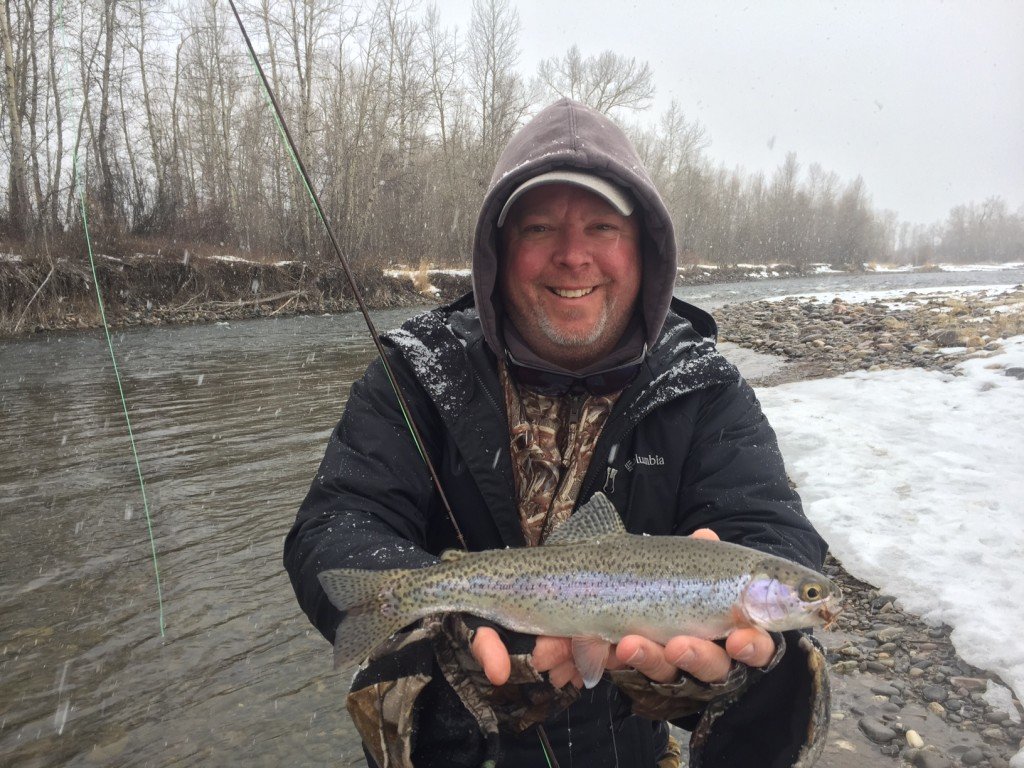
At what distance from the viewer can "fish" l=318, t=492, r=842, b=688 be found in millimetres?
1912

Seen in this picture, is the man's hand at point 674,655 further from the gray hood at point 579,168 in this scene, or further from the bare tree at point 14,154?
the bare tree at point 14,154

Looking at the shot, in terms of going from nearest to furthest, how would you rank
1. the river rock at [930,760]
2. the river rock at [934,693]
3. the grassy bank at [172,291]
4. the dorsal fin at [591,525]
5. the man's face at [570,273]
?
the dorsal fin at [591,525] < the man's face at [570,273] < the river rock at [930,760] < the river rock at [934,693] < the grassy bank at [172,291]

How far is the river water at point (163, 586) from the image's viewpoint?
3.71m

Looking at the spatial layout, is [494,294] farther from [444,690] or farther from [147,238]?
[147,238]

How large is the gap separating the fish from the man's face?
0.81m

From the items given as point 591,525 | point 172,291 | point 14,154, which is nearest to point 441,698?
point 591,525

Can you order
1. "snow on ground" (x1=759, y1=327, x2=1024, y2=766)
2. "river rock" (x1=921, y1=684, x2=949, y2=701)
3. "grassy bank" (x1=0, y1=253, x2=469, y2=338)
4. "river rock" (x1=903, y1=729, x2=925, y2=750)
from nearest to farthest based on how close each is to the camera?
"river rock" (x1=903, y1=729, x2=925, y2=750) → "river rock" (x1=921, y1=684, x2=949, y2=701) → "snow on ground" (x1=759, y1=327, x2=1024, y2=766) → "grassy bank" (x1=0, y1=253, x2=469, y2=338)

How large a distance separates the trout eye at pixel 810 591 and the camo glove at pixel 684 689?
0.47 feet

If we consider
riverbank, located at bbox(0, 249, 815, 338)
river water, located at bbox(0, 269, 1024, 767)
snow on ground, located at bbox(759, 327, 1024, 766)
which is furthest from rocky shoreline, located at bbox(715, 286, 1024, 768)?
riverbank, located at bbox(0, 249, 815, 338)

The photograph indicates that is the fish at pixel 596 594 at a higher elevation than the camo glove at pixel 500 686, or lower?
higher

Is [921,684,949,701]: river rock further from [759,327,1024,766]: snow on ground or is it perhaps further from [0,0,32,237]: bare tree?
[0,0,32,237]: bare tree

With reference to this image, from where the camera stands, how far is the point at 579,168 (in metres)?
2.41

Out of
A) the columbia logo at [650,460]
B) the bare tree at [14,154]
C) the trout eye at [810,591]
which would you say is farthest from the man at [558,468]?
the bare tree at [14,154]

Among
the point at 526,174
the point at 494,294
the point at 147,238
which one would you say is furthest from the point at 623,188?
the point at 147,238
